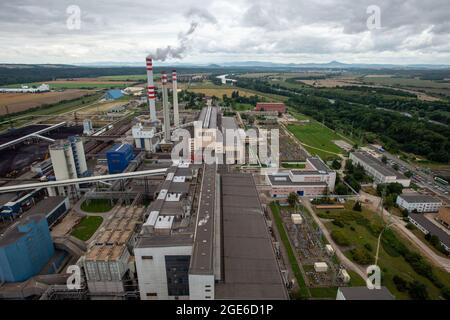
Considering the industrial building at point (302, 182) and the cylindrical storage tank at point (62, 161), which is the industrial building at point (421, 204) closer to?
the industrial building at point (302, 182)

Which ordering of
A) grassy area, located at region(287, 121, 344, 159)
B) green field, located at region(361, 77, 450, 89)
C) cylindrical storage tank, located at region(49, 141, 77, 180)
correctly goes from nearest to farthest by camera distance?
1. cylindrical storage tank, located at region(49, 141, 77, 180)
2. grassy area, located at region(287, 121, 344, 159)
3. green field, located at region(361, 77, 450, 89)

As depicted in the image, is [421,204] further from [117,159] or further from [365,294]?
[117,159]

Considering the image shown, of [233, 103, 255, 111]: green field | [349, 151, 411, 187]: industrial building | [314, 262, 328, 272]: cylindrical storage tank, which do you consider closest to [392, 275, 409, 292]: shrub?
[314, 262, 328, 272]: cylindrical storage tank

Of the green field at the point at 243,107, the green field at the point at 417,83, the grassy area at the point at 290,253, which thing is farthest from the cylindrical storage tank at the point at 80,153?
the green field at the point at 417,83

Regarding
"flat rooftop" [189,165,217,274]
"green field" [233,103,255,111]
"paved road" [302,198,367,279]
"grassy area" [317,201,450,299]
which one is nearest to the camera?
"flat rooftop" [189,165,217,274]

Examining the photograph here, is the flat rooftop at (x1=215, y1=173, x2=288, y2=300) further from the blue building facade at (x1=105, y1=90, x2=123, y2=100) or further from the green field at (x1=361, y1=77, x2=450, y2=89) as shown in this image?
the green field at (x1=361, y1=77, x2=450, y2=89)
